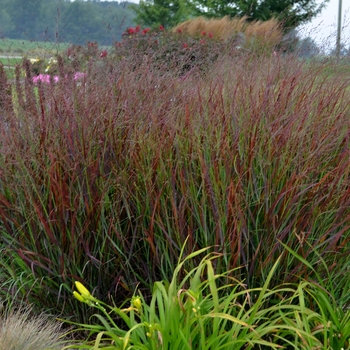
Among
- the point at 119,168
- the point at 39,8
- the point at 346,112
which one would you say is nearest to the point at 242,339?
the point at 119,168

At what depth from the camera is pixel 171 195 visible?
2.83m

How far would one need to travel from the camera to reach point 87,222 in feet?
9.77

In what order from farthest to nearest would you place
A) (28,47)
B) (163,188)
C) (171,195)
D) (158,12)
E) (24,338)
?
1. (158,12)
2. (28,47)
3. (163,188)
4. (171,195)
5. (24,338)


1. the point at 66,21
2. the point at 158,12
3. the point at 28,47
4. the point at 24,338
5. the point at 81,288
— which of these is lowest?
the point at 24,338

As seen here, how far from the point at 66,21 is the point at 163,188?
2408 mm

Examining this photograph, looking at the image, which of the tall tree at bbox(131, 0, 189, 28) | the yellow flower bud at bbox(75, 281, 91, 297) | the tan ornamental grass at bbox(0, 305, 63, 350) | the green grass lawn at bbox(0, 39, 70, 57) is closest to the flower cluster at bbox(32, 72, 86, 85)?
the green grass lawn at bbox(0, 39, 70, 57)

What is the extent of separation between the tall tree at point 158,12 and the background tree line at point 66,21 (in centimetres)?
2188

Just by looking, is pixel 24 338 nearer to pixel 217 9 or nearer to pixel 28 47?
pixel 28 47

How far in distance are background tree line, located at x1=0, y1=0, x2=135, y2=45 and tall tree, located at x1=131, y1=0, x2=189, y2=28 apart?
21.9 meters

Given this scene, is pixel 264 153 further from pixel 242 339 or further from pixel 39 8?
pixel 39 8

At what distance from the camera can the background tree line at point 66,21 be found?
13.7 ft

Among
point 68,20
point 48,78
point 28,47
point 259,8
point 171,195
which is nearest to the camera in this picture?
point 171,195

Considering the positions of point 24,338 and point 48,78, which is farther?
point 48,78

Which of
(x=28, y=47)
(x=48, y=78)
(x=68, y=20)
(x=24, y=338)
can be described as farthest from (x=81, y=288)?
(x=68, y=20)
